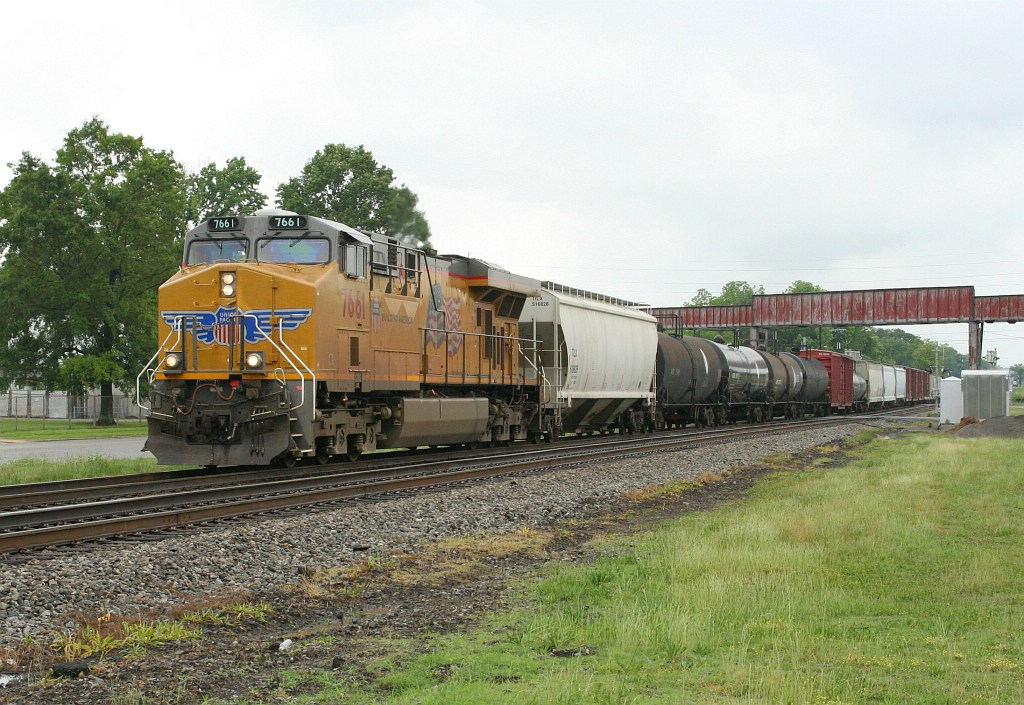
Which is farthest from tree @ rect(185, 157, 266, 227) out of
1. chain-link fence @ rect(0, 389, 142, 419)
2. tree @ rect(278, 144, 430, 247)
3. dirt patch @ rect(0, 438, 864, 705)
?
dirt patch @ rect(0, 438, 864, 705)

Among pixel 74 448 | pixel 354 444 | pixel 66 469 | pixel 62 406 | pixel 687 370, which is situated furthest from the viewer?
pixel 62 406

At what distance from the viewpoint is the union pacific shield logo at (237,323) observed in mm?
16234

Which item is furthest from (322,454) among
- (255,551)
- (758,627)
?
(758,627)

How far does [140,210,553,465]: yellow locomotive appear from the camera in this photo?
16031 mm

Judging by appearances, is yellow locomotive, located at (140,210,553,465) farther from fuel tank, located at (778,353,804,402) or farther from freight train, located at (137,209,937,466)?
fuel tank, located at (778,353,804,402)

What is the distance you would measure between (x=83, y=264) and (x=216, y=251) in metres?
30.3

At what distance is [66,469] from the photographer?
18.3m

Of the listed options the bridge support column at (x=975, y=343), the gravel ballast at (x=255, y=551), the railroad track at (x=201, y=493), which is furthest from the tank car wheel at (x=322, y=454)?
the bridge support column at (x=975, y=343)

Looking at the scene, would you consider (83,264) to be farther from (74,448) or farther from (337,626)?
(337,626)

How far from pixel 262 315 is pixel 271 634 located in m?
9.97

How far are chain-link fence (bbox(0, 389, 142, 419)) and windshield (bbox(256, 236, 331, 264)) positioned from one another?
1283 inches

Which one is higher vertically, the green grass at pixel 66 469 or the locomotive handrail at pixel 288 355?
the locomotive handrail at pixel 288 355

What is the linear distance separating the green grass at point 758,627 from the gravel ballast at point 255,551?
2143 millimetres

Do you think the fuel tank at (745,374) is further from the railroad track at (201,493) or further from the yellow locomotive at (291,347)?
the yellow locomotive at (291,347)
